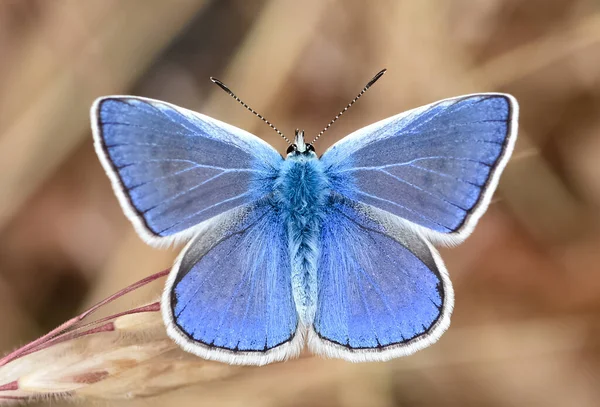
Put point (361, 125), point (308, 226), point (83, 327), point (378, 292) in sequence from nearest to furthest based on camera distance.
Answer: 1. point (83, 327)
2. point (378, 292)
3. point (308, 226)
4. point (361, 125)

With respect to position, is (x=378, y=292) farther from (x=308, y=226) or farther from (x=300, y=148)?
(x=300, y=148)

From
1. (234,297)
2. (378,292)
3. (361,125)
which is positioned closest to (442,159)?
(378,292)

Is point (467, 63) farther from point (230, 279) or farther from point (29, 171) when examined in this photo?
point (29, 171)

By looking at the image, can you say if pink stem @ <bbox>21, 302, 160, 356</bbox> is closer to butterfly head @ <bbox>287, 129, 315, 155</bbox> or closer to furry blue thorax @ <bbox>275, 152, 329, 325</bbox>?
furry blue thorax @ <bbox>275, 152, 329, 325</bbox>

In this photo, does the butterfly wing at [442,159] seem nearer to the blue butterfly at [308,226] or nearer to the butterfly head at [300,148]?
the blue butterfly at [308,226]

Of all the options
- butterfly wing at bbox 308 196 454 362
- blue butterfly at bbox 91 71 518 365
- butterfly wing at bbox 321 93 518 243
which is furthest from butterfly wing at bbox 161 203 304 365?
butterfly wing at bbox 321 93 518 243

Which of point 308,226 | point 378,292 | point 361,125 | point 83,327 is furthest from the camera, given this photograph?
point 361,125

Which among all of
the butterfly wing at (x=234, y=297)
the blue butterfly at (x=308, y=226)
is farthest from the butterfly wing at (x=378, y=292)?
the butterfly wing at (x=234, y=297)
